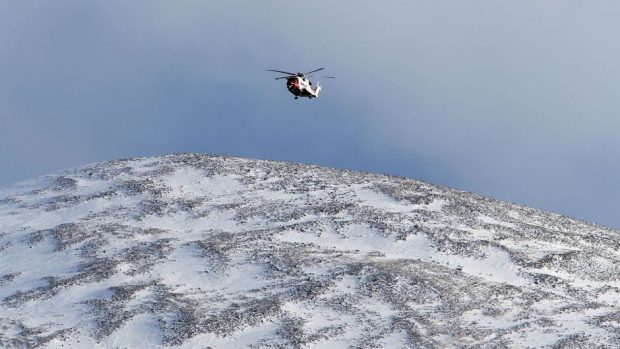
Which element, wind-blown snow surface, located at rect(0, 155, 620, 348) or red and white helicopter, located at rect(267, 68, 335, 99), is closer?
wind-blown snow surface, located at rect(0, 155, 620, 348)

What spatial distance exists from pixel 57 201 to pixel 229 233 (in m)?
22.3

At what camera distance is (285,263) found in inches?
3504

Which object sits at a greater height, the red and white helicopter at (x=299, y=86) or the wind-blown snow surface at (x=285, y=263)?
the red and white helicopter at (x=299, y=86)

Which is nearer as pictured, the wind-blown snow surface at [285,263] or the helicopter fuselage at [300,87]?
the wind-blown snow surface at [285,263]

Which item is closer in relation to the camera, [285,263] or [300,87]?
[285,263]

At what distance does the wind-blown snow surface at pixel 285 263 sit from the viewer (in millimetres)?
76750

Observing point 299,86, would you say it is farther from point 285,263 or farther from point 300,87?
point 285,263

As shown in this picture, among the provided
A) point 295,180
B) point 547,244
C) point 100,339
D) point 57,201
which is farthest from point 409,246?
point 57,201

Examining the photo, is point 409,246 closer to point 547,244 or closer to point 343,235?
point 343,235

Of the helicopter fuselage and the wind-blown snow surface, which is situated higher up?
the helicopter fuselage

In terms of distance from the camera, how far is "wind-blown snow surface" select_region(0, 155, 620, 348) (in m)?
76.8

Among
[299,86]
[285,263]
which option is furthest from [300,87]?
[285,263]

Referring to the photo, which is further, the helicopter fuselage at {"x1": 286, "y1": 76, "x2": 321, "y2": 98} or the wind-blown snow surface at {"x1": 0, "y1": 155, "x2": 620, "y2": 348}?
the helicopter fuselage at {"x1": 286, "y1": 76, "x2": 321, "y2": 98}

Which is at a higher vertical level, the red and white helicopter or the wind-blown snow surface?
the red and white helicopter
